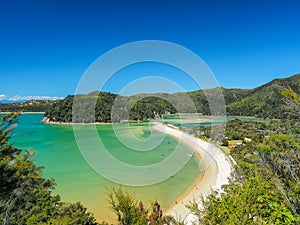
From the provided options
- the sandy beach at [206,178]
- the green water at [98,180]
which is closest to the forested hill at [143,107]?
the green water at [98,180]

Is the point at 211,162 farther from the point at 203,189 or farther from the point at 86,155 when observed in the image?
the point at 86,155

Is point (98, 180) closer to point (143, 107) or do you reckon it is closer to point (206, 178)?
point (206, 178)

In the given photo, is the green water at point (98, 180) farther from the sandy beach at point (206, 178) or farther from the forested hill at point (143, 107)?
the forested hill at point (143, 107)

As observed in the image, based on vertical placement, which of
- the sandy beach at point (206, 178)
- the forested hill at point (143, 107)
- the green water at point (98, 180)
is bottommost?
the green water at point (98, 180)

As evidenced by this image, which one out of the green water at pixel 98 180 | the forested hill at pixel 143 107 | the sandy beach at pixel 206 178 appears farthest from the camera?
the forested hill at pixel 143 107

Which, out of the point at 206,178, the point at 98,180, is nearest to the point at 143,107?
the point at 98,180

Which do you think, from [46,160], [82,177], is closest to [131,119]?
[46,160]

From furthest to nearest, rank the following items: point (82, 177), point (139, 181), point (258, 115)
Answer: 1. point (258, 115)
2. point (82, 177)
3. point (139, 181)

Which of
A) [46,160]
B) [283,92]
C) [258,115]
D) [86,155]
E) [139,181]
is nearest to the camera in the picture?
[283,92]

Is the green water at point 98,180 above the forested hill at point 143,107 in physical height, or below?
below

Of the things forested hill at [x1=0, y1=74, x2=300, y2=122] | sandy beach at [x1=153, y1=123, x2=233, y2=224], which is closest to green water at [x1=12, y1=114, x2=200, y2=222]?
sandy beach at [x1=153, y1=123, x2=233, y2=224]
